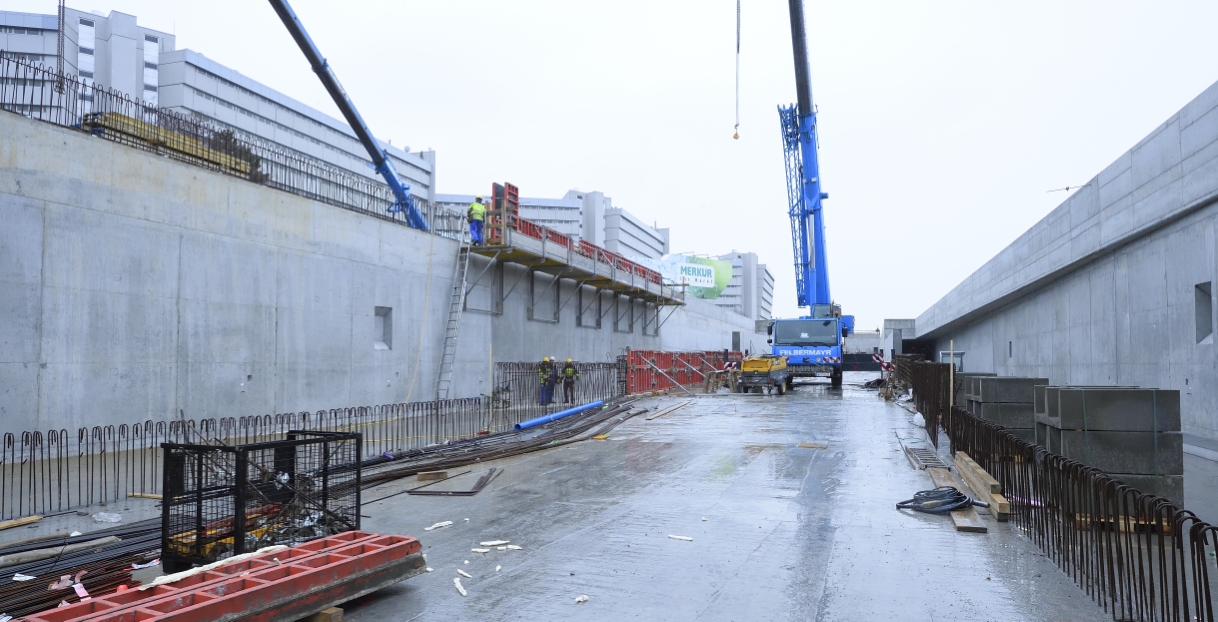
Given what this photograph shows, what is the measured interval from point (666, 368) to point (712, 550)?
27.3 metres

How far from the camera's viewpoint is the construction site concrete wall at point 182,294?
1303 cm

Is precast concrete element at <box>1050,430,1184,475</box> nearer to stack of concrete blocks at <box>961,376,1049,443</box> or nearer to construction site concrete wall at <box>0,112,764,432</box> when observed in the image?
stack of concrete blocks at <box>961,376,1049,443</box>

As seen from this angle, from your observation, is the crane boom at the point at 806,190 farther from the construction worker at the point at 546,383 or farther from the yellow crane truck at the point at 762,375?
the construction worker at the point at 546,383

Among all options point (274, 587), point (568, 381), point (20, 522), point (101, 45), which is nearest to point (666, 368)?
point (568, 381)

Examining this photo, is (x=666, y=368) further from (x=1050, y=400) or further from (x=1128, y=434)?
(x=1128, y=434)

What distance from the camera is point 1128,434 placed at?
816 cm

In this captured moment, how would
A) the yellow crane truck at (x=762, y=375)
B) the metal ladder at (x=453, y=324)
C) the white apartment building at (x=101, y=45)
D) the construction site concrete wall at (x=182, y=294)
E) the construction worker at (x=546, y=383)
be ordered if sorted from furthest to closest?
the white apartment building at (x=101, y=45)
the yellow crane truck at (x=762, y=375)
the construction worker at (x=546, y=383)
the metal ladder at (x=453, y=324)
the construction site concrete wall at (x=182, y=294)

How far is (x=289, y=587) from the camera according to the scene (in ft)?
17.0

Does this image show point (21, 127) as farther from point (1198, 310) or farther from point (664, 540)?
point (1198, 310)

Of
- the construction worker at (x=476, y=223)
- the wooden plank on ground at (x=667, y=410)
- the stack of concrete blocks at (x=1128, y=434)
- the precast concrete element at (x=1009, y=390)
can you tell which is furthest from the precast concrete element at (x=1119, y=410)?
the construction worker at (x=476, y=223)

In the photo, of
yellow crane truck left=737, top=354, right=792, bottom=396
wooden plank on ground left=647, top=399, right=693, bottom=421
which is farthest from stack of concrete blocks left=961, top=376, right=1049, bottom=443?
yellow crane truck left=737, top=354, right=792, bottom=396

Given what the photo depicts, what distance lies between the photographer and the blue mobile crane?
3412 cm

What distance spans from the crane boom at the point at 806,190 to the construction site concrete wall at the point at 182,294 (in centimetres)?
1878

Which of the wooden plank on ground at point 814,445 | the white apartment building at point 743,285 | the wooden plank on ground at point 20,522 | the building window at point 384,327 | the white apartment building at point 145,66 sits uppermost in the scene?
the white apartment building at point 145,66
